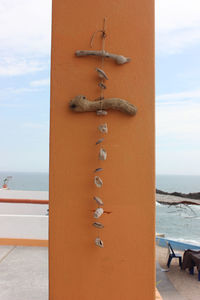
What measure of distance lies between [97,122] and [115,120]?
3.4 inches

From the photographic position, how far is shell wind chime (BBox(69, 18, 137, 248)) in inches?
48.8

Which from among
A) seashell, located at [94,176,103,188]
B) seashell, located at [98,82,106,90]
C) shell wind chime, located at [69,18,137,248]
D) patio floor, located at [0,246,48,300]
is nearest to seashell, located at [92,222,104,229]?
shell wind chime, located at [69,18,137,248]

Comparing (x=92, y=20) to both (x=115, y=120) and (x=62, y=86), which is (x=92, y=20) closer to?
(x=62, y=86)

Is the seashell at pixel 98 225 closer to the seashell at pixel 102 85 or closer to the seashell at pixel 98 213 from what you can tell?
the seashell at pixel 98 213

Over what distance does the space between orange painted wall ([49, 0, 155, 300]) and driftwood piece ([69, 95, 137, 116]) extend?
4 centimetres

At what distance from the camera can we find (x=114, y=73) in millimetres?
1310

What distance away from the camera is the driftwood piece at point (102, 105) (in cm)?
126

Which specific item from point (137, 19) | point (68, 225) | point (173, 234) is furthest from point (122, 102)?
point (173, 234)

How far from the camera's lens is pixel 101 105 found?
1.27 m

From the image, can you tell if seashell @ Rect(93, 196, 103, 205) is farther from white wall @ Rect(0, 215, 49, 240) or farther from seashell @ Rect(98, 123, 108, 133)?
white wall @ Rect(0, 215, 49, 240)

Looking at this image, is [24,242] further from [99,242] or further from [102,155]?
[102,155]

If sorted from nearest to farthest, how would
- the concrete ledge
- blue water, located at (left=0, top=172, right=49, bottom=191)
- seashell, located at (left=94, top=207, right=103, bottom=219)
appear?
seashell, located at (left=94, top=207, right=103, bottom=219) < the concrete ledge < blue water, located at (left=0, top=172, right=49, bottom=191)

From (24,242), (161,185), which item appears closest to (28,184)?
(161,185)

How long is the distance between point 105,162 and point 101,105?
0.27 metres
